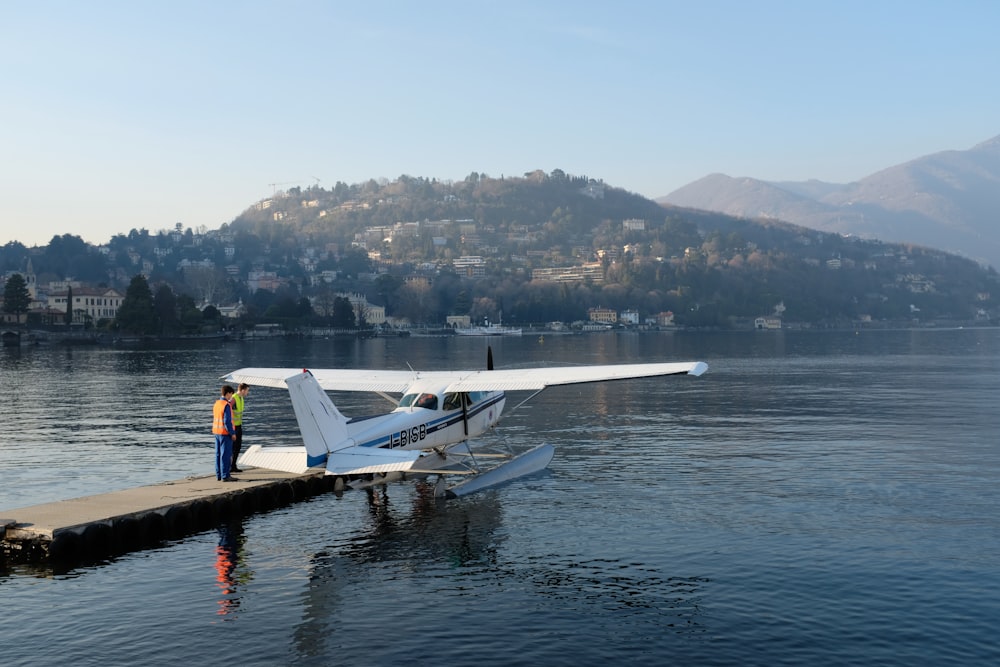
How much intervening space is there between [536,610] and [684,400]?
132 feet

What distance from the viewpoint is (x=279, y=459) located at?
20828 mm

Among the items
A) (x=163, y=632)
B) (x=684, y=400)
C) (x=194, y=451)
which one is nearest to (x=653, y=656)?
(x=163, y=632)

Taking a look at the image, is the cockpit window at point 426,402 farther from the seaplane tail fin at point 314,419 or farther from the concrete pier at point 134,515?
the concrete pier at point 134,515

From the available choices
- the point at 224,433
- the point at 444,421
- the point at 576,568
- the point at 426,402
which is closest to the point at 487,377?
the point at 444,421

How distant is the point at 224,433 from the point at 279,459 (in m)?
1.96

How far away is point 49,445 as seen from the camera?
34562 millimetres

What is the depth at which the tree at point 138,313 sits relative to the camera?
159 m

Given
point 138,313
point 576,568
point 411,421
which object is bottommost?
point 576,568

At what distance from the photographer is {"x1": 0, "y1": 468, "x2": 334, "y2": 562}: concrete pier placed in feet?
57.2

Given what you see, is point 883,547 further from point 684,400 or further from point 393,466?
point 684,400

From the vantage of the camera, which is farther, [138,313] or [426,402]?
[138,313]

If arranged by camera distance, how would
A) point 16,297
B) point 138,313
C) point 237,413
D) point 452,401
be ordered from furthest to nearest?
point 16,297 → point 138,313 → point 452,401 → point 237,413

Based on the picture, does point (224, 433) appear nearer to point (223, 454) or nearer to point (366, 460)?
point (223, 454)

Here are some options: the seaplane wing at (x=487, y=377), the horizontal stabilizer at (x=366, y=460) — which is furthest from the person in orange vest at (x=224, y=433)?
the horizontal stabilizer at (x=366, y=460)
